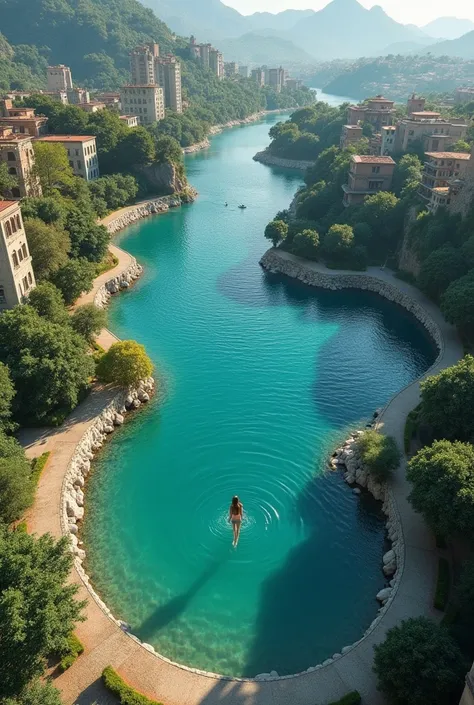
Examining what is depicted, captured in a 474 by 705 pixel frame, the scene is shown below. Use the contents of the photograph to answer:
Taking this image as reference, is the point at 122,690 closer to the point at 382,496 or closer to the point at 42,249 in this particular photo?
the point at 382,496

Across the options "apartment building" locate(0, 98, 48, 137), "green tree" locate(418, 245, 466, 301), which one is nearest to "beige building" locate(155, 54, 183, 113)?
"apartment building" locate(0, 98, 48, 137)

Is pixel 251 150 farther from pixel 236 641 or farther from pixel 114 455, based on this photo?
pixel 236 641

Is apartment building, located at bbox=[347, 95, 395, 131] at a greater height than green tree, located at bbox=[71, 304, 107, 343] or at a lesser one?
greater

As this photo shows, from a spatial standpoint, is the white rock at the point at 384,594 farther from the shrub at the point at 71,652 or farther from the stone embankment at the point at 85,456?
the shrub at the point at 71,652

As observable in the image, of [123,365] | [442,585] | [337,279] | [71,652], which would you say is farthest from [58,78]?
[442,585]

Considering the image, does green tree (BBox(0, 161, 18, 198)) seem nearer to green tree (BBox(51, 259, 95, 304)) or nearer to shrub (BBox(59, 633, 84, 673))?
green tree (BBox(51, 259, 95, 304))

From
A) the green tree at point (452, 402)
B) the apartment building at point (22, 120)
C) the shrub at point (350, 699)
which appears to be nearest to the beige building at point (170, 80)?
the apartment building at point (22, 120)
